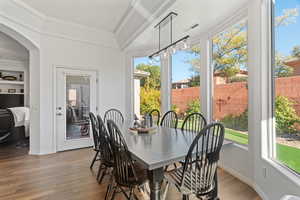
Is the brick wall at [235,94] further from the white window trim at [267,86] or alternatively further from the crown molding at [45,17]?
the crown molding at [45,17]

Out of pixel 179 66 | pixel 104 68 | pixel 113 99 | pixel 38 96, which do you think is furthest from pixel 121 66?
pixel 38 96

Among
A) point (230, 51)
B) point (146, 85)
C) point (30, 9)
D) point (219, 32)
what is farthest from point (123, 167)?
point (30, 9)

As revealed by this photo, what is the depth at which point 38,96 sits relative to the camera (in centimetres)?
375

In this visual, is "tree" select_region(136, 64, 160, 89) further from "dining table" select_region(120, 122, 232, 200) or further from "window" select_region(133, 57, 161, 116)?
"dining table" select_region(120, 122, 232, 200)

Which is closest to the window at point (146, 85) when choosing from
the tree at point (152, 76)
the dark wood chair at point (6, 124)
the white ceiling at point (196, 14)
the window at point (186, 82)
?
the tree at point (152, 76)

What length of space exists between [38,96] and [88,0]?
2.35 m

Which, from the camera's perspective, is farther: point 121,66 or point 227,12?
point 121,66

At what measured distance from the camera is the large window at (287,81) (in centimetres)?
176

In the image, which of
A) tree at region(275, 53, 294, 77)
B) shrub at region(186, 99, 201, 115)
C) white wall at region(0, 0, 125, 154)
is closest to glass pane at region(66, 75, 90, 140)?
white wall at region(0, 0, 125, 154)

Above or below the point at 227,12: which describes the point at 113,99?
below

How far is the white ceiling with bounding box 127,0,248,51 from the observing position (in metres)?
2.42

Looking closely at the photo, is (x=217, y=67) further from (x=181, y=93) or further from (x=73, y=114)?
(x=73, y=114)

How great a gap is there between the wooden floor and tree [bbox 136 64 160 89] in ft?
7.85

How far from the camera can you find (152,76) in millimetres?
4598
